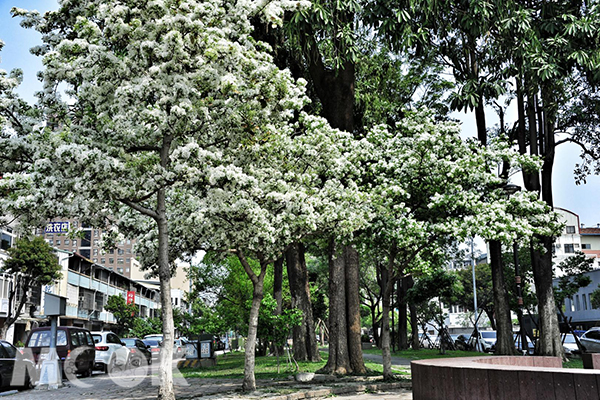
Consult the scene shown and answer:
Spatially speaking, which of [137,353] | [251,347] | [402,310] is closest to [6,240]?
[137,353]

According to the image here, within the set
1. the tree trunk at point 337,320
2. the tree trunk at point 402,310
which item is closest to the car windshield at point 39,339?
the tree trunk at point 337,320

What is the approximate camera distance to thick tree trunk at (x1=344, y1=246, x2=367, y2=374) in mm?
17808

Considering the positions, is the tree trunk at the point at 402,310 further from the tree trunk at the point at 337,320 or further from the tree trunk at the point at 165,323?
the tree trunk at the point at 165,323

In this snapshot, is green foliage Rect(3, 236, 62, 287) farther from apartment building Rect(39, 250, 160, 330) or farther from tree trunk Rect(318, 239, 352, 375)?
tree trunk Rect(318, 239, 352, 375)

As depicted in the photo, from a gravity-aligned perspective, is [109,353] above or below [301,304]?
below

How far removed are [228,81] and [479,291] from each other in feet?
176

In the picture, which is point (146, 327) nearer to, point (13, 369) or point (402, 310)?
point (402, 310)

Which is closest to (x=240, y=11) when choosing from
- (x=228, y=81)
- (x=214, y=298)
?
(x=228, y=81)

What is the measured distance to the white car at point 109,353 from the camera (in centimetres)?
2516

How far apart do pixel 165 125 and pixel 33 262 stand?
30.8 m

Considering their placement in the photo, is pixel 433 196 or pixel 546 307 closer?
pixel 433 196

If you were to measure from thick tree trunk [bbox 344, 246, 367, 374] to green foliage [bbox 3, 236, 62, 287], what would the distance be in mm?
25933

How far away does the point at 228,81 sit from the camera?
11078 millimetres

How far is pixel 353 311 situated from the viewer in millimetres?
18031
